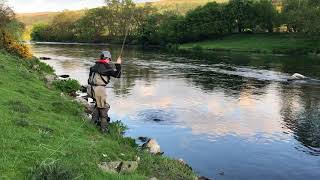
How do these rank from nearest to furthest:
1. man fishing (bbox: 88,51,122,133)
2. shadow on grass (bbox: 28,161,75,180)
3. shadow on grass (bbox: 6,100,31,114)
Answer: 1. shadow on grass (bbox: 28,161,75,180)
2. man fishing (bbox: 88,51,122,133)
3. shadow on grass (bbox: 6,100,31,114)

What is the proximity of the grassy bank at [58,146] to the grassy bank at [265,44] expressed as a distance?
262 ft

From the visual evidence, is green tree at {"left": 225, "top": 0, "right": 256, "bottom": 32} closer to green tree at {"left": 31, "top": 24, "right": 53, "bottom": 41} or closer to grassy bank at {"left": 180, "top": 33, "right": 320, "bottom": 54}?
grassy bank at {"left": 180, "top": 33, "right": 320, "bottom": 54}

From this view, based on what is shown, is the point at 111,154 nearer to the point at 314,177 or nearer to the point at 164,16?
the point at 314,177

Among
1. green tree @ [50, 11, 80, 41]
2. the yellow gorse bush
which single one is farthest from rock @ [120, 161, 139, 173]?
green tree @ [50, 11, 80, 41]

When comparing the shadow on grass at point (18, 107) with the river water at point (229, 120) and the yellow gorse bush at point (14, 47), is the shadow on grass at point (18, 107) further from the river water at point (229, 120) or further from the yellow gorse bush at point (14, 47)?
the yellow gorse bush at point (14, 47)

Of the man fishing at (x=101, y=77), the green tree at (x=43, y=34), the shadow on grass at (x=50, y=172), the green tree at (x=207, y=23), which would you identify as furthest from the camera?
the green tree at (x=43, y=34)

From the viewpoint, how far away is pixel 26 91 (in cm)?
2266

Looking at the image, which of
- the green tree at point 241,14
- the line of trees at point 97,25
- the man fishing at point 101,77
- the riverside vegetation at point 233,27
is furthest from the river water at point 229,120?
the line of trees at point 97,25

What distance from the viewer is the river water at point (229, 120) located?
745 inches

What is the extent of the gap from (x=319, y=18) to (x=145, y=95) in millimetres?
66452

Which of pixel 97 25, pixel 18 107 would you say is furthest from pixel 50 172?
pixel 97 25

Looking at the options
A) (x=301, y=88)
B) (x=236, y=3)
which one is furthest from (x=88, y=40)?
(x=301, y=88)

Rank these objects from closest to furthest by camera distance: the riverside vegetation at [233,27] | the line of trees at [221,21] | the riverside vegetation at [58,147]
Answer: the riverside vegetation at [58,147]
the riverside vegetation at [233,27]
the line of trees at [221,21]

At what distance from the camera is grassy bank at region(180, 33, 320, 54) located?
311 ft
